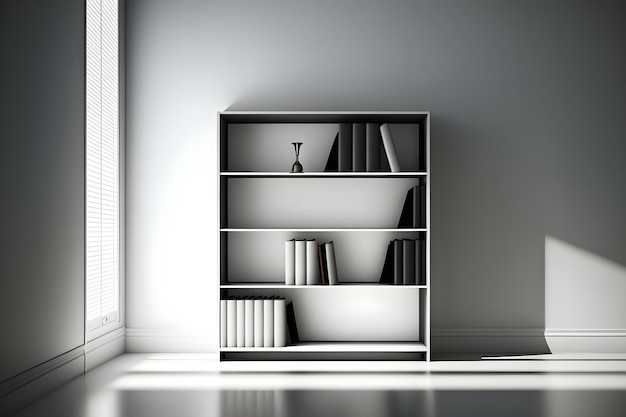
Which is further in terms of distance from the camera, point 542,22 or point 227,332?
point 542,22

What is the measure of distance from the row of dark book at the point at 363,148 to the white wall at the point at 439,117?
416 millimetres

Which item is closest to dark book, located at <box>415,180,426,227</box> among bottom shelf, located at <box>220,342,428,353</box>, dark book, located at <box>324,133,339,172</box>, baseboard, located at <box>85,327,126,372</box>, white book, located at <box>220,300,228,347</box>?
dark book, located at <box>324,133,339,172</box>

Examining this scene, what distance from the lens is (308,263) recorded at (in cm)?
445

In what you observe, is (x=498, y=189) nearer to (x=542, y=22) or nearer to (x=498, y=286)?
(x=498, y=286)

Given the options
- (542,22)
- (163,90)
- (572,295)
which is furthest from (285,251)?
(542,22)

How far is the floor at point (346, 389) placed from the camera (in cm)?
321

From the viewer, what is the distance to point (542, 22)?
15.8 ft

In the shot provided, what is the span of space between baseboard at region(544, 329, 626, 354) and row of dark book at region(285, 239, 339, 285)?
1685 mm

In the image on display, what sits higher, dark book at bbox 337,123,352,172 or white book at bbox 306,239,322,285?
dark book at bbox 337,123,352,172

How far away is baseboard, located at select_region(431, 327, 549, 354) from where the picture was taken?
15.6 ft

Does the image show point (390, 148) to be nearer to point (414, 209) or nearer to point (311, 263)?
point (414, 209)

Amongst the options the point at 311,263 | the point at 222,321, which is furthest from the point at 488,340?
the point at 222,321

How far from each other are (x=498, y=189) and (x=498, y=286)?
2.33 ft

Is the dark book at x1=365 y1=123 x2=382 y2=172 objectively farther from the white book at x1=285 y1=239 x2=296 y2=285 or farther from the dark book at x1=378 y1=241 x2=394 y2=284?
the white book at x1=285 y1=239 x2=296 y2=285
